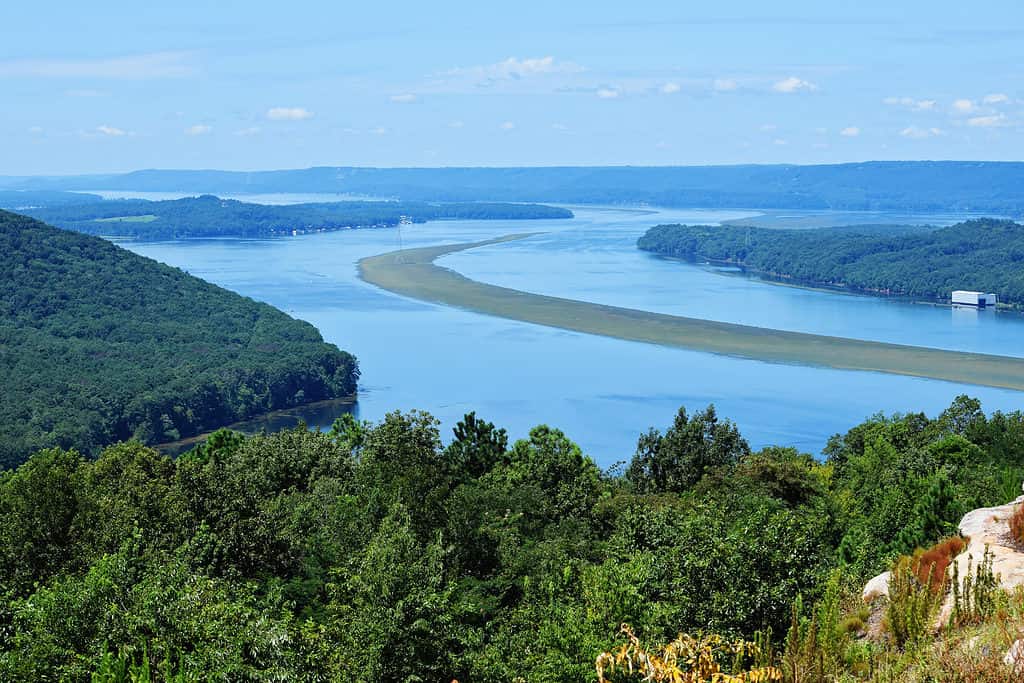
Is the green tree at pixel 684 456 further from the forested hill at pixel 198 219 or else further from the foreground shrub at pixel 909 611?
the forested hill at pixel 198 219

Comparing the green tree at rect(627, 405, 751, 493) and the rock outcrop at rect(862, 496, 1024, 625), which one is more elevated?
the rock outcrop at rect(862, 496, 1024, 625)

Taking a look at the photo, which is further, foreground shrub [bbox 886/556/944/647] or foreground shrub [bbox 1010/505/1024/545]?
foreground shrub [bbox 1010/505/1024/545]

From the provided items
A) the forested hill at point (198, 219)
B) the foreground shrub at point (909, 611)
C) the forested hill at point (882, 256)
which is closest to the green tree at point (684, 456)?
the foreground shrub at point (909, 611)

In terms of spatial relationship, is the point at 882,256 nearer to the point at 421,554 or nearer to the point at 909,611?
the point at 421,554

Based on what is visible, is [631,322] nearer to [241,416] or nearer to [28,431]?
[241,416]

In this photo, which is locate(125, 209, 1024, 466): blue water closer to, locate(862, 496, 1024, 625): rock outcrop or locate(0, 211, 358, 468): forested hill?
locate(0, 211, 358, 468): forested hill

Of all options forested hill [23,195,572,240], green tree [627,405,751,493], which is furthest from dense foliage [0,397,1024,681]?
forested hill [23,195,572,240]
